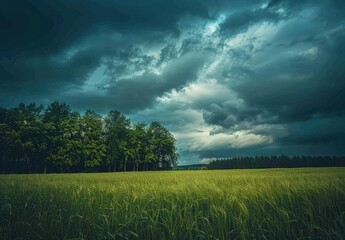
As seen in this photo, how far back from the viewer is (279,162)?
10538 centimetres

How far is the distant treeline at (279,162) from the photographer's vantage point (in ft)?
339

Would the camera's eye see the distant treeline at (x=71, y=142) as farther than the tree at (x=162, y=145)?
No

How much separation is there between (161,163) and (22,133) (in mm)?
42381

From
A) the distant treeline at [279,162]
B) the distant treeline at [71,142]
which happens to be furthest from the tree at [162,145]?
the distant treeline at [279,162]

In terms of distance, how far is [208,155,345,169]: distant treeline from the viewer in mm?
103250

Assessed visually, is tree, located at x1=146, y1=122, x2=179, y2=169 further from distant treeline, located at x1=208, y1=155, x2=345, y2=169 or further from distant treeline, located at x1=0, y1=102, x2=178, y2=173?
distant treeline, located at x1=208, y1=155, x2=345, y2=169

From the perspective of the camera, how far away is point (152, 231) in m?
3.28

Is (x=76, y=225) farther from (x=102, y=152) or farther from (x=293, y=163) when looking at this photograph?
(x=293, y=163)

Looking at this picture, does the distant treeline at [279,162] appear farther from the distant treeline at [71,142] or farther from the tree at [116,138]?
the tree at [116,138]

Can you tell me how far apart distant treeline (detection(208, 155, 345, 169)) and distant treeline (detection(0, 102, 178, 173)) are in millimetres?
47525

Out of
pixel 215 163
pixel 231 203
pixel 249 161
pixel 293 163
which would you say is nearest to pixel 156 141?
pixel 215 163

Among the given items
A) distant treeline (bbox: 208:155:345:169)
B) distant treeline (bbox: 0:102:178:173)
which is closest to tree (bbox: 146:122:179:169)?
distant treeline (bbox: 0:102:178:173)

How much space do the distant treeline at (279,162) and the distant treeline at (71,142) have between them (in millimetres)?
47525

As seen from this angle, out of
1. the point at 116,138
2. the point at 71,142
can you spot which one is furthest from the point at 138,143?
the point at 71,142
